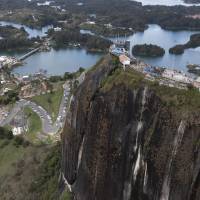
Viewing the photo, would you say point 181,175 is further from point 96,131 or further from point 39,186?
point 39,186

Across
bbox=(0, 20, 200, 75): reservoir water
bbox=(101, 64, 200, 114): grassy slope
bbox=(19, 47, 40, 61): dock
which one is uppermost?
bbox=(101, 64, 200, 114): grassy slope

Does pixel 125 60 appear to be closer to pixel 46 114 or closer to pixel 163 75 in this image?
pixel 163 75

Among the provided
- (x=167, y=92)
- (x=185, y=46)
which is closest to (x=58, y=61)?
(x=185, y=46)

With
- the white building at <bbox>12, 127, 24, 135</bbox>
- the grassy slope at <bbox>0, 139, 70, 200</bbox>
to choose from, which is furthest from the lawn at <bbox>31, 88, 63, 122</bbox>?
the grassy slope at <bbox>0, 139, 70, 200</bbox>

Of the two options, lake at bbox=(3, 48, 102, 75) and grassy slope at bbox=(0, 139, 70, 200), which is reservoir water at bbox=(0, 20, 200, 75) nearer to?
lake at bbox=(3, 48, 102, 75)

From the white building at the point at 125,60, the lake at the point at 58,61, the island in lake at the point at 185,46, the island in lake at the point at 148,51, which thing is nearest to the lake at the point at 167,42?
the island in lake at the point at 185,46

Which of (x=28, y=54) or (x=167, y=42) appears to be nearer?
(x=167, y=42)
